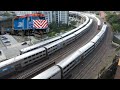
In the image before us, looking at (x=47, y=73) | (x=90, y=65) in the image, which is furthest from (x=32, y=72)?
(x=90, y=65)

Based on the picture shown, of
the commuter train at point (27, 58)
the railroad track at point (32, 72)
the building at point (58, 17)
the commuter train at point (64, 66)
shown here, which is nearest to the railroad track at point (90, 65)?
the commuter train at point (64, 66)

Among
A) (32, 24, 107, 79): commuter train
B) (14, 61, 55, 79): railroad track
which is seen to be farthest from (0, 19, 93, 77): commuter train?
(32, 24, 107, 79): commuter train

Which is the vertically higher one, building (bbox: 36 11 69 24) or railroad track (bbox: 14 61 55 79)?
building (bbox: 36 11 69 24)

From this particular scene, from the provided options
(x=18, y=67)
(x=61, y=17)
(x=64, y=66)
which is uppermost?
(x=64, y=66)

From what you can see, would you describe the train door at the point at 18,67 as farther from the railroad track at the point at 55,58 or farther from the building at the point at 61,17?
the building at the point at 61,17

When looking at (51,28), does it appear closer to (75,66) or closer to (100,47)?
(100,47)

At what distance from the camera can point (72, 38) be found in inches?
721

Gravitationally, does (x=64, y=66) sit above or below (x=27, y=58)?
above

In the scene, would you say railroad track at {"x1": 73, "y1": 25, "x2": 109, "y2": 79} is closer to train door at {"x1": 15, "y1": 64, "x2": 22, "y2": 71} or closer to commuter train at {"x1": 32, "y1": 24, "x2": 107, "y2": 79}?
commuter train at {"x1": 32, "y1": 24, "x2": 107, "y2": 79}

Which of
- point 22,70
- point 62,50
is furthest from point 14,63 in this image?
point 62,50

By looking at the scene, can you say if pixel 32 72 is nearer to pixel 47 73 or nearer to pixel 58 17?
pixel 47 73

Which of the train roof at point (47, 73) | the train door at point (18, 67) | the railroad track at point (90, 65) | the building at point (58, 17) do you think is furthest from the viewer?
the building at point (58, 17)

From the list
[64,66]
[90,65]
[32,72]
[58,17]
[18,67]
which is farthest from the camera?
[58,17]
